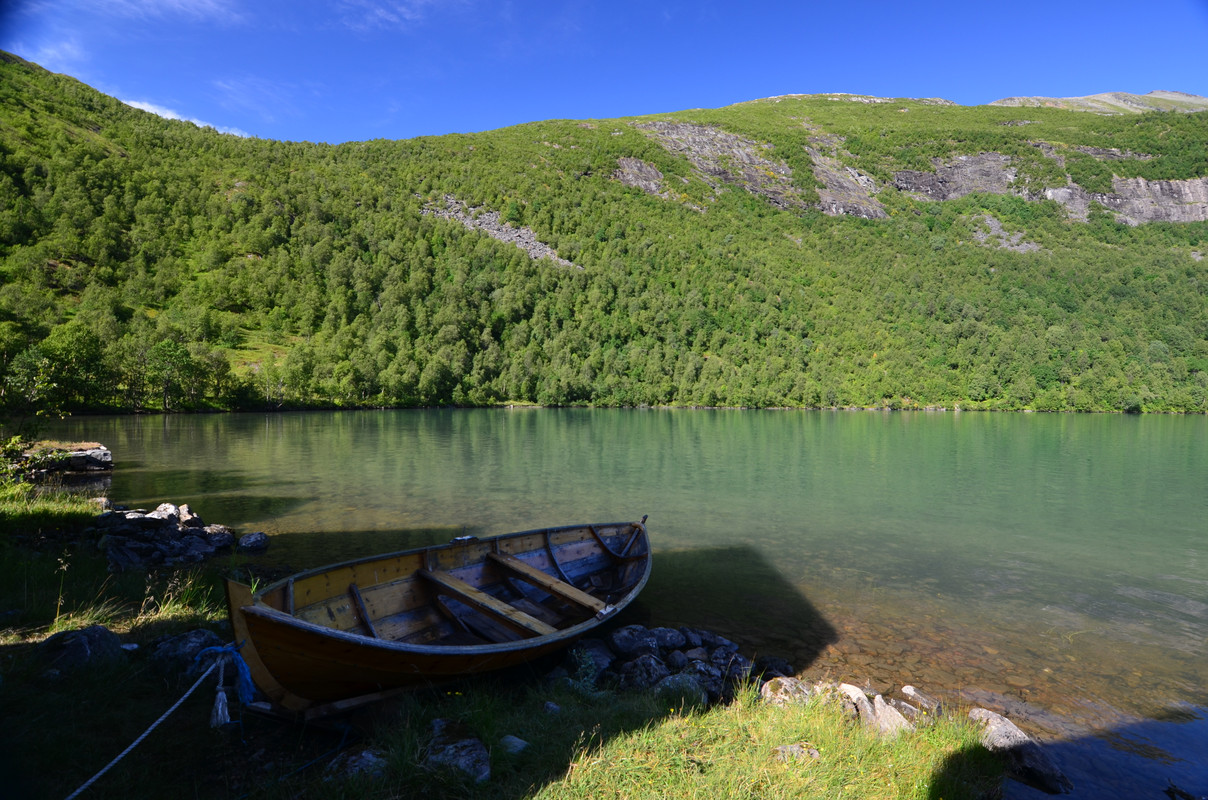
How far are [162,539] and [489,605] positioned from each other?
34.1 feet

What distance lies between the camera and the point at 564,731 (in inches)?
241

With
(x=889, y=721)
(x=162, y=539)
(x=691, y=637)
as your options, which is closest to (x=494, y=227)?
(x=162, y=539)

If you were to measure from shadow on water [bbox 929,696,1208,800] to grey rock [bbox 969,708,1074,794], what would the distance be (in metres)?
0.08

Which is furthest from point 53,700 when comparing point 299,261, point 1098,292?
point 1098,292

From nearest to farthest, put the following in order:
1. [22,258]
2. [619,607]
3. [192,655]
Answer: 1. [192,655]
2. [619,607]
3. [22,258]

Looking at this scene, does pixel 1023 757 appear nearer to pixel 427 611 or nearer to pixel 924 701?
pixel 924 701

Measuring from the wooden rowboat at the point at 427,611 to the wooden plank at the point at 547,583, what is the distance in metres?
0.02

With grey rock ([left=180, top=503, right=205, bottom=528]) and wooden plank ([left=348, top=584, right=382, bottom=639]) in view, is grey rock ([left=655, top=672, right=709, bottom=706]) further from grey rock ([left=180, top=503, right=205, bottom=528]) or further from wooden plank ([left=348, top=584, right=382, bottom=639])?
grey rock ([left=180, top=503, right=205, bottom=528])

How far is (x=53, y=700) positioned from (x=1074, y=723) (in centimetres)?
1219

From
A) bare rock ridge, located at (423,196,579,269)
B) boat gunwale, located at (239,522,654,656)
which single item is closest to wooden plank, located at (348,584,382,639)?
boat gunwale, located at (239,522,654,656)

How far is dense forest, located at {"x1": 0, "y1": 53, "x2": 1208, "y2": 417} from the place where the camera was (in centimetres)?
9931

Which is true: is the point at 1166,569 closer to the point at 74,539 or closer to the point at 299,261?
the point at 74,539

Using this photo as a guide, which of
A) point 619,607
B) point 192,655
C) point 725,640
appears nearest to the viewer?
point 192,655

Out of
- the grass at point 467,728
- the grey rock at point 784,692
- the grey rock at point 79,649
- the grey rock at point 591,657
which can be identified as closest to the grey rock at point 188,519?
the grass at point 467,728
